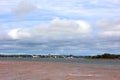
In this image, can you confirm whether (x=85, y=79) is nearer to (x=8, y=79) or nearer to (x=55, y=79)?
(x=55, y=79)

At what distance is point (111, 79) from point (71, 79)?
181 inches

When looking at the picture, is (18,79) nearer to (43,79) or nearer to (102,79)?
(43,79)

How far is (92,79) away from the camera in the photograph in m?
39.2

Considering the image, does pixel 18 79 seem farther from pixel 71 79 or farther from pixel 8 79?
pixel 71 79

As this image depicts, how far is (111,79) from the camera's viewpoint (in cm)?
4025

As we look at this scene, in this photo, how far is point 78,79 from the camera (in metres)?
39.2

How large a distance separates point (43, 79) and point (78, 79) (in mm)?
3784

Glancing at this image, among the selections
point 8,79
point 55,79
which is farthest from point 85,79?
point 8,79

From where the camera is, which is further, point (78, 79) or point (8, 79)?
point (78, 79)

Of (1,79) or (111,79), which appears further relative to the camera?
(111,79)

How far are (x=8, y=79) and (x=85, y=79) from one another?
8191 millimetres

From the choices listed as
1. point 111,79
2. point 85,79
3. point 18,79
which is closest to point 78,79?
point 85,79

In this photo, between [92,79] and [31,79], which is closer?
[31,79]

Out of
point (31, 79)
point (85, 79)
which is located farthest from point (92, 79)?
point (31, 79)
